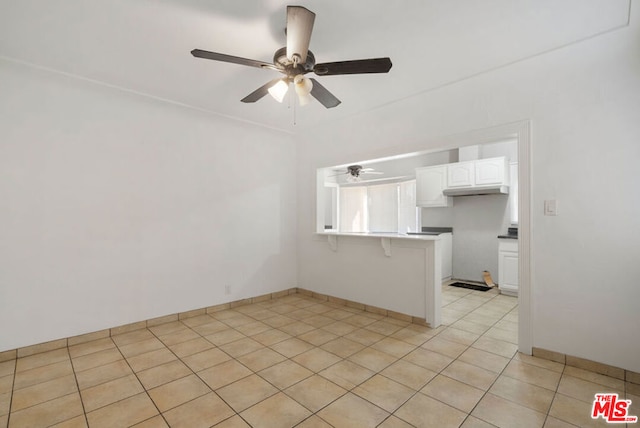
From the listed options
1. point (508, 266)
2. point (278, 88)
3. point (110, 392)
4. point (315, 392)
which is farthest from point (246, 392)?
point (508, 266)

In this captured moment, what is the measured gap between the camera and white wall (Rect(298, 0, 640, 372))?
2.19 m

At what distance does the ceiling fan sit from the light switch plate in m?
1.80

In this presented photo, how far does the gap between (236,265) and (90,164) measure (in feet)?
6.69

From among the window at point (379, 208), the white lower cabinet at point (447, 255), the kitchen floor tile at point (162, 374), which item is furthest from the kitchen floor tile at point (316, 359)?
the window at point (379, 208)

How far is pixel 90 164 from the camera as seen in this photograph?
9.78ft

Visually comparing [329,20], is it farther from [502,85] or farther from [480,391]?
[480,391]

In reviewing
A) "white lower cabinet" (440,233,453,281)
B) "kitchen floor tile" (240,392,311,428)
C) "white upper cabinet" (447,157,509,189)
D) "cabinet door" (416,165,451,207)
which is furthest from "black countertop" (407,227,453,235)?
"kitchen floor tile" (240,392,311,428)

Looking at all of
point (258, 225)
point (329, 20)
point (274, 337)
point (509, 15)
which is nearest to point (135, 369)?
point (274, 337)

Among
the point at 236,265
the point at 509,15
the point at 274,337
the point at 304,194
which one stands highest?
the point at 509,15

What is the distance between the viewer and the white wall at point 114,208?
2637 millimetres

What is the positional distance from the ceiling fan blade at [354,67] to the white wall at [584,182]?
143 cm

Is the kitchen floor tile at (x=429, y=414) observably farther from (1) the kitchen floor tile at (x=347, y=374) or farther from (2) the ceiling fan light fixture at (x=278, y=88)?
(2) the ceiling fan light fixture at (x=278, y=88)

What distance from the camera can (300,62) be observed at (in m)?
2.10

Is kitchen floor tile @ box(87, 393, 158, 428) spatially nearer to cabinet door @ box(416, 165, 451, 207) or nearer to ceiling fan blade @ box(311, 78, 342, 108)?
ceiling fan blade @ box(311, 78, 342, 108)
